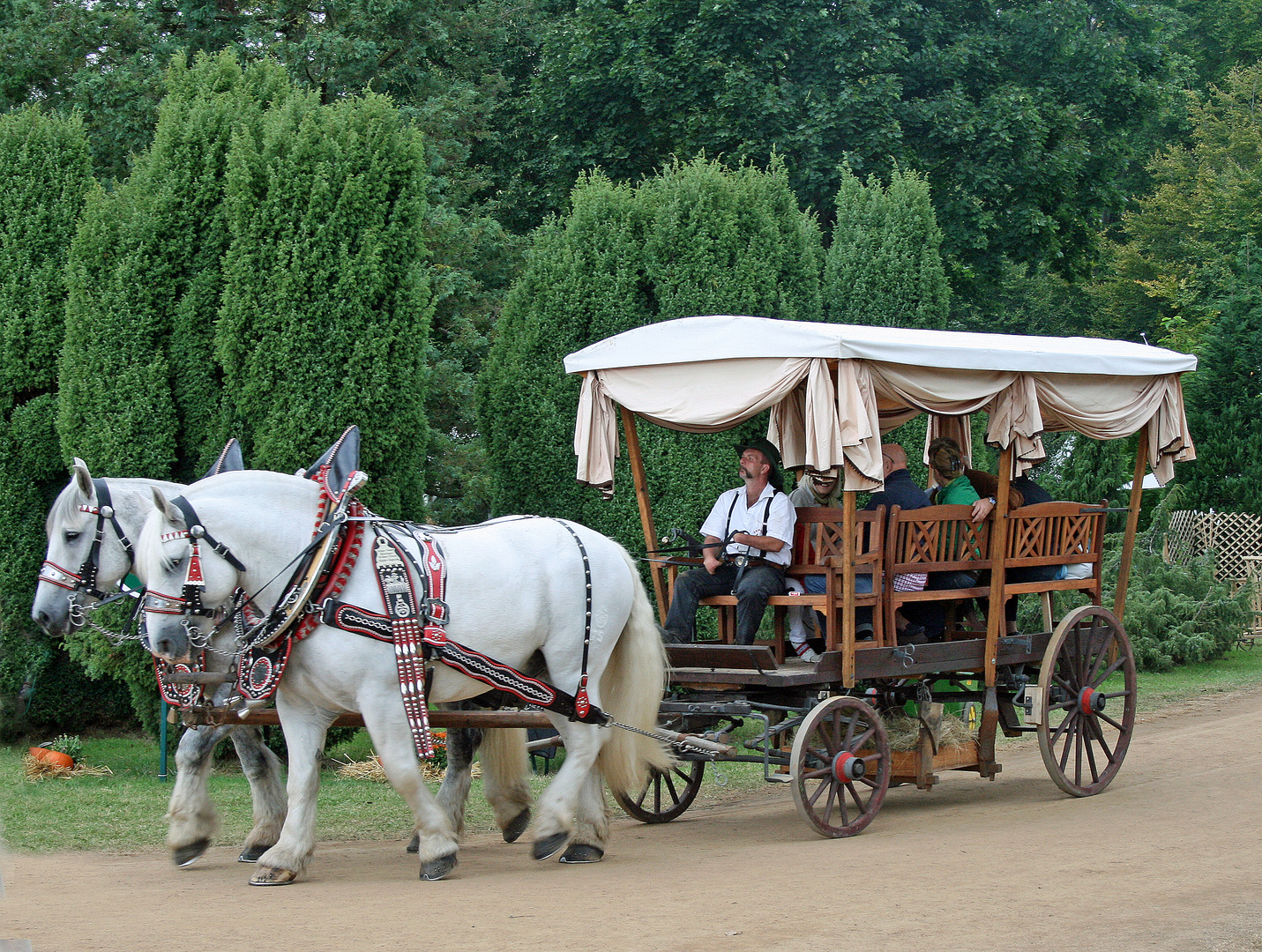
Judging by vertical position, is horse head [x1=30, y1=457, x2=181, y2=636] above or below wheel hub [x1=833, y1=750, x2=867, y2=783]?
above

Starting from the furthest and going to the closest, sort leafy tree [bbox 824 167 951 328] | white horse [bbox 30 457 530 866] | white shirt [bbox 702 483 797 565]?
leafy tree [bbox 824 167 951 328], white shirt [bbox 702 483 797 565], white horse [bbox 30 457 530 866]

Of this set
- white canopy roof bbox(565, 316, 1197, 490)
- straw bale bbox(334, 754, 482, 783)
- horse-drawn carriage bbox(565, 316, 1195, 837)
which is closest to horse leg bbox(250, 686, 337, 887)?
horse-drawn carriage bbox(565, 316, 1195, 837)

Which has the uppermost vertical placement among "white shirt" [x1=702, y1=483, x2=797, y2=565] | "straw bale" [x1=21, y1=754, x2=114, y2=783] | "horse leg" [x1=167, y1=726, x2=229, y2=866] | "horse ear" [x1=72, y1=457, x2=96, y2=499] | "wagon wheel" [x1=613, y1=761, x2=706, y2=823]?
"horse ear" [x1=72, y1=457, x2=96, y2=499]

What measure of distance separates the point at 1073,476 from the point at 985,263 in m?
3.85

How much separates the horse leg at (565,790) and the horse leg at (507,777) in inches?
18.4

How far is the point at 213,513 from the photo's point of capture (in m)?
5.89

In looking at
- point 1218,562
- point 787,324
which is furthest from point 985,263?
point 787,324

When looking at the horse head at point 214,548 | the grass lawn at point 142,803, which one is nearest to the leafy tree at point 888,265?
the grass lawn at point 142,803

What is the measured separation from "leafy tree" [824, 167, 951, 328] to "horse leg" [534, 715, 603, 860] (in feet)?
25.3

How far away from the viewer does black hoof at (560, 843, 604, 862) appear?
667 centimetres

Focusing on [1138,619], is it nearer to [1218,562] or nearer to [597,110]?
[1218,562]

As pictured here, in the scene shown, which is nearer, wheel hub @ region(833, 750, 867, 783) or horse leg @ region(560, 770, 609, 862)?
horse leg @ region(560, 770, 609, 862)

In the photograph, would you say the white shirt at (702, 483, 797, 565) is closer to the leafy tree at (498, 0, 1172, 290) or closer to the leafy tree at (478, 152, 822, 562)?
the leafy tree at (478, 152, 822, 562)

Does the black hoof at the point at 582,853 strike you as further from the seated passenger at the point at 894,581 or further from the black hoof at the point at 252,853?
the seated passenger at the point at 894,581
